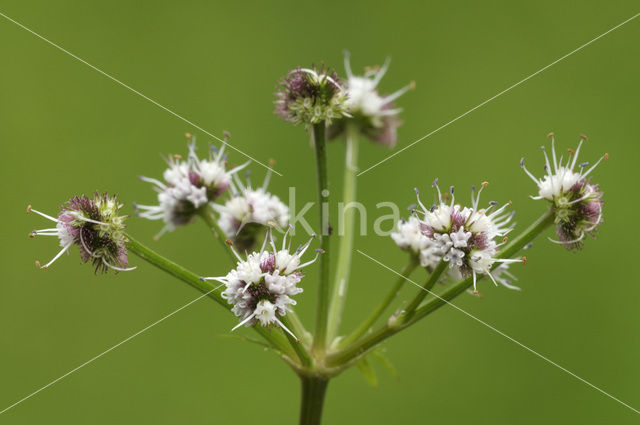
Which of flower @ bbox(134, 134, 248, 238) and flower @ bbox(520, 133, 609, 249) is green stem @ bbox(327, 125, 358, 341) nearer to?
flower @ bbox(134, 134, 248, 238)

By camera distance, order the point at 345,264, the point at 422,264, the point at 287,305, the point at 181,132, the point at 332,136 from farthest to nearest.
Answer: the point at 181,132 < the point at 332,136 < the point at 345,264 < the point at 422,264 < the point at 287,305

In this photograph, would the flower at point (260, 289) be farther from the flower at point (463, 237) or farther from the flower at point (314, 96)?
the flower at point (314, 96)

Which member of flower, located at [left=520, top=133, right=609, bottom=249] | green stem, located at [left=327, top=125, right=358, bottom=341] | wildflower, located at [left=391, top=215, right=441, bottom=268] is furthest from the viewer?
green stem, located at [left=327, top=125, right=358, bottom=341]

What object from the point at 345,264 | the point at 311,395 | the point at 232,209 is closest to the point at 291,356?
the point at 311,395

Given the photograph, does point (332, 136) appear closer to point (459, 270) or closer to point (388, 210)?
point (388, 210)

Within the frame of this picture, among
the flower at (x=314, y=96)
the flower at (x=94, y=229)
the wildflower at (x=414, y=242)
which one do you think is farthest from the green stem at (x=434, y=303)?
the flower at (x=94, y=229)

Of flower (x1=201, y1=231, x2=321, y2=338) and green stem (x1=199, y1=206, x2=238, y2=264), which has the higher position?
green stem (x1=199, y1=206, x2=238, y2=264)

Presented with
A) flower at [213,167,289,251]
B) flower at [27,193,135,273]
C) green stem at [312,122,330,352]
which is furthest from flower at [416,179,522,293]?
flower at [27,193,135,273]
